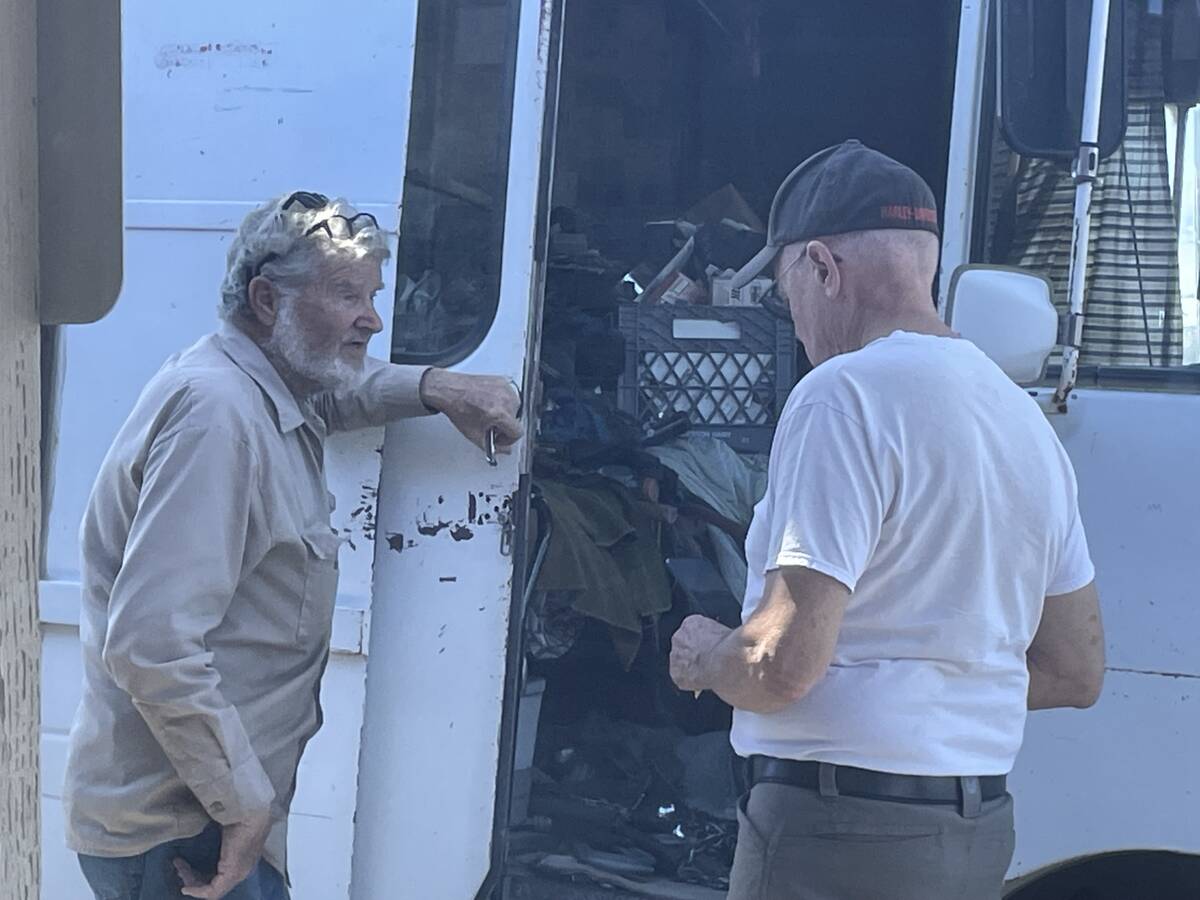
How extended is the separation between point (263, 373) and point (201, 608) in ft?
1.26

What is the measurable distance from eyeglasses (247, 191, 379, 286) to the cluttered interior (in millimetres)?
384

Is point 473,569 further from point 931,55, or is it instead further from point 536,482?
point 931,55

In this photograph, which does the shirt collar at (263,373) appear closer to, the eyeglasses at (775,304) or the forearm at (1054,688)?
the forearm at (1054,688)

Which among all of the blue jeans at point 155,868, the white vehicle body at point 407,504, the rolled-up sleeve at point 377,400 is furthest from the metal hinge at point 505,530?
the blue jeans at point 155,868

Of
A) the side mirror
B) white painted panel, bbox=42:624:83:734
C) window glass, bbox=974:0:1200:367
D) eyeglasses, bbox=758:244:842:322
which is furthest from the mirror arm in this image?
white painted panel, bbox=42:624:83:734

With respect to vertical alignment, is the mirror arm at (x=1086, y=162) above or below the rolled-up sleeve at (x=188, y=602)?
above

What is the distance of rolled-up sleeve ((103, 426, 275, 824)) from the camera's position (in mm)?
1768

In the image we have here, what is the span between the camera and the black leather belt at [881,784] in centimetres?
163

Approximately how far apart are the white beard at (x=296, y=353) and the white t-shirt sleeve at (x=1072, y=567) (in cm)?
Result: 110

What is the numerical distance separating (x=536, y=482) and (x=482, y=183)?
1052 mm

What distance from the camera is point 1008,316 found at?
2.17 meters

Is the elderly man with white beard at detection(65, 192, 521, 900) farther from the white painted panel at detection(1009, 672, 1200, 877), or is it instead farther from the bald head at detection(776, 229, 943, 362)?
the white painted panel at detection(1009, 672, 1200, 877)

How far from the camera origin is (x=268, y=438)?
1.92 m

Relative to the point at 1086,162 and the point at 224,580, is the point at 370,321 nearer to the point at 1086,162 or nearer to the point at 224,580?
the point at 224,580
